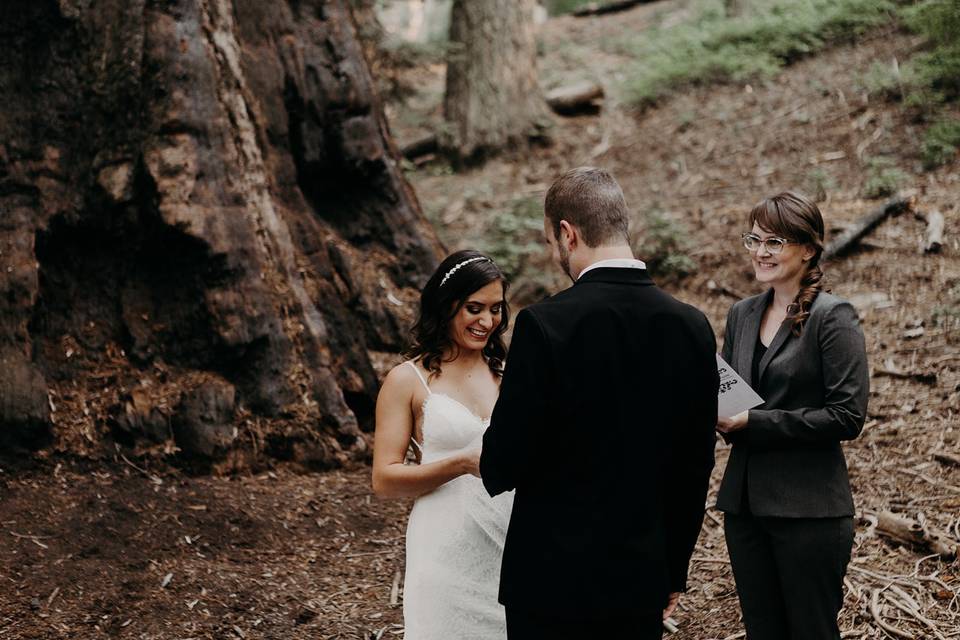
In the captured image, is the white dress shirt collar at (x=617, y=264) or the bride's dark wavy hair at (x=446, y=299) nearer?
the white dress shirt collar at (x=617, y=264)

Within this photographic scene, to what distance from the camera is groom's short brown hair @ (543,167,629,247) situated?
272cm

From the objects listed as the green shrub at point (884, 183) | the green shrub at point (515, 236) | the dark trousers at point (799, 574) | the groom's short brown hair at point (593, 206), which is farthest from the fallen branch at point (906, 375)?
the groom's short brown hair at point (593, 206)

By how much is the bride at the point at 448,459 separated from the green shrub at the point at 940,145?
8166 mm

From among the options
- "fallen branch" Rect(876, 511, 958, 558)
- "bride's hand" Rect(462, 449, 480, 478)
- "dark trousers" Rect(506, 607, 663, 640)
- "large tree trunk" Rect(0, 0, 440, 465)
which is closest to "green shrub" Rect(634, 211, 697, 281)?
"large tree trunk" Rect(0, 0, 440, 465)

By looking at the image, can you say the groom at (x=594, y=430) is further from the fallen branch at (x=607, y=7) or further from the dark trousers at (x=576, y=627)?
the fallen branch at (x=607, y=7)

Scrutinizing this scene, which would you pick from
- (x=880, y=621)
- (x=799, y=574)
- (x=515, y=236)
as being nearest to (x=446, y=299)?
(x=799, y=574)

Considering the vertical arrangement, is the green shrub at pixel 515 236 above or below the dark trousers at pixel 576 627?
above

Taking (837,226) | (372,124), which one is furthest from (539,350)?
Answer: (837,226)

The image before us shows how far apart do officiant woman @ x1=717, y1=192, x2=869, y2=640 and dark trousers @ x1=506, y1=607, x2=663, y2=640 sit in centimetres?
94

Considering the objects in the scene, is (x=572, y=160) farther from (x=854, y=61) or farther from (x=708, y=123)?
(x=854, y=61)

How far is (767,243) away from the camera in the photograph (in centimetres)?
356

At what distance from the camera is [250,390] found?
19.6 feet

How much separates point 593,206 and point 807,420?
1386 mm

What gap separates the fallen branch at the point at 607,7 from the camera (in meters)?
21.9
